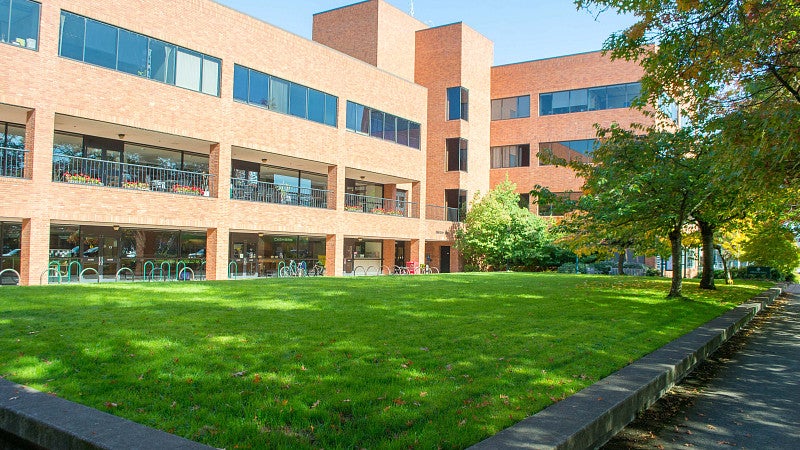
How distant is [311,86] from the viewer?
27453mm

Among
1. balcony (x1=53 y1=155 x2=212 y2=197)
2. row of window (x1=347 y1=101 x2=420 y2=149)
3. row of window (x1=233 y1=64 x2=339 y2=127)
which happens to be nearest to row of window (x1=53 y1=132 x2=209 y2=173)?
balcony (x1=53 y1=155 x2=212 y2=197)

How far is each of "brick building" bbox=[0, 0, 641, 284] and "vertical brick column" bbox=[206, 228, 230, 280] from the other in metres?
0.08

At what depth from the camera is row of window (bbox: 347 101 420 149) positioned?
30.1 meters

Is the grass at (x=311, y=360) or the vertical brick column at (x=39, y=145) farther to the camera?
the vertical brick column at (x=39, y=145)

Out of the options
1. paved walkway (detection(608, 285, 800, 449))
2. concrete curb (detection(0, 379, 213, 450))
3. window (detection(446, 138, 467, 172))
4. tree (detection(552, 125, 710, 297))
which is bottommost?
paved walkway (detection(608, 285, 800, 449))

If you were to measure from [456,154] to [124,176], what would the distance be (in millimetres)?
22153

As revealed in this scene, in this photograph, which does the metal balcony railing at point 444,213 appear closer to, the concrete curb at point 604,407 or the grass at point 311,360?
the grass at point 311,360

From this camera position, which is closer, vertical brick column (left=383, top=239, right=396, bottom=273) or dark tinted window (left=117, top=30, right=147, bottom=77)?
dark tinted window (left=117, top=30, right=147, bottom=77)

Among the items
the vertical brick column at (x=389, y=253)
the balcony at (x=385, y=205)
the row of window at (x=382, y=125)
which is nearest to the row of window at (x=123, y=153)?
the row of window at (x=382, y=125)

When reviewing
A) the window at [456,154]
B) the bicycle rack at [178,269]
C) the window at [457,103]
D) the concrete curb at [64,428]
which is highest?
the window at [457,103]

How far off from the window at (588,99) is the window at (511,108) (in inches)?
40.7

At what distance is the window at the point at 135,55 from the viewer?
19.0m

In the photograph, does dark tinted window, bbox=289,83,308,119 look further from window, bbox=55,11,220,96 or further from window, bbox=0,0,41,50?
window, bbox=0,0,41,50

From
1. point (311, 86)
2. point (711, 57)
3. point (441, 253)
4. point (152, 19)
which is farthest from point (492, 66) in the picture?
point (711, 57)
